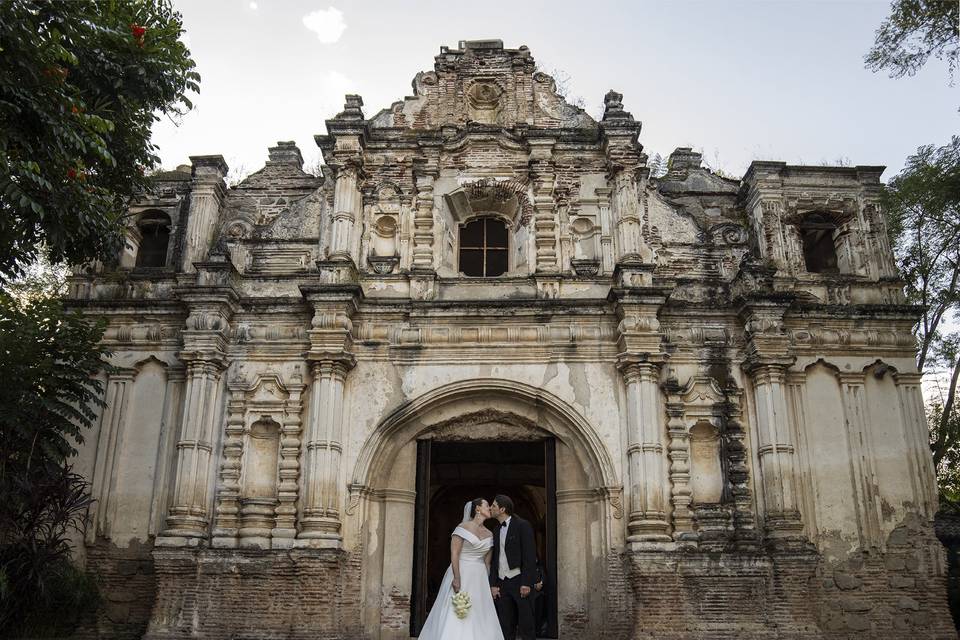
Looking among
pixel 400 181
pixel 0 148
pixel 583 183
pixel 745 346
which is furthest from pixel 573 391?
pixel 0 148

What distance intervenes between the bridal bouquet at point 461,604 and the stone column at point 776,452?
5.74 m

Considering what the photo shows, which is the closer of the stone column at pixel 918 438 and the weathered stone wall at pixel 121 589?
the weathered stone wall at pixel 121 589

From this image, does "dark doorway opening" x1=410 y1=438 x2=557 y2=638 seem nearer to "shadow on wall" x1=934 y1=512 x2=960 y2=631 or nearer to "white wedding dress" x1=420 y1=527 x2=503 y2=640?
"white wedding dress" x1=420 y1=527 x2=503 y2=640

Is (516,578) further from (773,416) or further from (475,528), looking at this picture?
(773,416)

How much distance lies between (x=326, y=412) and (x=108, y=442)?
3731mm

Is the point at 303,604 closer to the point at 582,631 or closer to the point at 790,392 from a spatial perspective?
the point at 582,631

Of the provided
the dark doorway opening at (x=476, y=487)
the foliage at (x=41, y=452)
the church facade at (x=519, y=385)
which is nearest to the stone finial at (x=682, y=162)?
the church facade at (x=519, y=385)

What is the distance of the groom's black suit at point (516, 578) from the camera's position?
9.80 m

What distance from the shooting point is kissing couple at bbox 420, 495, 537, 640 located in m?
9.08

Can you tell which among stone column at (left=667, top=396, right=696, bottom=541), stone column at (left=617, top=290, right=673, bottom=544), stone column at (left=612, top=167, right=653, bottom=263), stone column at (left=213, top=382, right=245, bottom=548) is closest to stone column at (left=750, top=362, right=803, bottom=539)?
stone column at (left=667, top=396, right=696, bottom=541)

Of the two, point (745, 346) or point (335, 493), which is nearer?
point (335, 493)

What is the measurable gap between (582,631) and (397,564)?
3.08 m

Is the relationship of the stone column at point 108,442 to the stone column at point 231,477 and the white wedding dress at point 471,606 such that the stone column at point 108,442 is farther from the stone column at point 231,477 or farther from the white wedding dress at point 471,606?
the white wedding dress at point 471,606

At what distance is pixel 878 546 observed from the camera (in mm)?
12961
